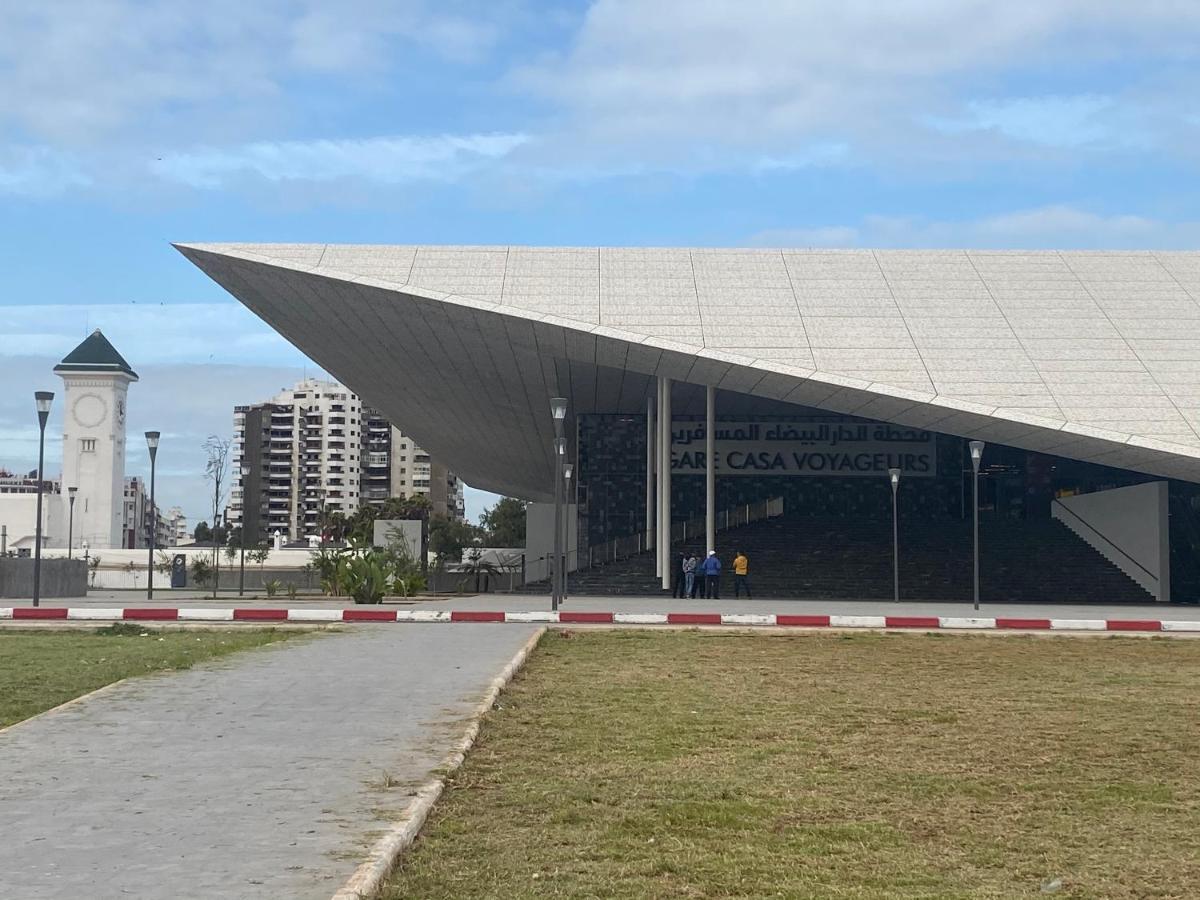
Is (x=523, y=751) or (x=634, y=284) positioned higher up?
(x=634, y=284)

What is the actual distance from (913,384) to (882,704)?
1859 cm

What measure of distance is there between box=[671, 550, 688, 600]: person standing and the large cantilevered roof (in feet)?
16.0

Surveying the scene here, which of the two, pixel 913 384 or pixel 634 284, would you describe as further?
pixel 634 284

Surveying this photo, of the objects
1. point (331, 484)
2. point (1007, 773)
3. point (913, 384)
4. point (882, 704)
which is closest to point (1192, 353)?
point (913, 384)

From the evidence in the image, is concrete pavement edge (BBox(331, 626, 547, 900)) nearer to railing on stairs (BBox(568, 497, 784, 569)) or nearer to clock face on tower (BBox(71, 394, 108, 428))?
railing on stairs (BBox(568, 497, 784, 569))

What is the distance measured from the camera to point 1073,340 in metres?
30.5

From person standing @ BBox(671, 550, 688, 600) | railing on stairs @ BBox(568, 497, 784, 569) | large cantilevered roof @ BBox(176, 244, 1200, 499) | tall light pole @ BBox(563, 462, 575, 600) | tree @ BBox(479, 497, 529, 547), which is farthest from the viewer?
tree @ BBox(479, 497, 529, 547)

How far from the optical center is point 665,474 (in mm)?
34062

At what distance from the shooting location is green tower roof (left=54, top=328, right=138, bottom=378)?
112562mm

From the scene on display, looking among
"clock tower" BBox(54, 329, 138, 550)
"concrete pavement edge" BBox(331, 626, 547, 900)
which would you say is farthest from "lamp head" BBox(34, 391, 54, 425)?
"clock tower" BBox(54, 329, 138, 550)

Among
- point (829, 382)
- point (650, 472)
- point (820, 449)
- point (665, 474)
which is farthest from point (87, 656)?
point (820, 449)

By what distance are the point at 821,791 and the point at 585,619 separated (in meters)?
15.2

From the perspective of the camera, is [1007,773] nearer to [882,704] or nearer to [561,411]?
[882,704]

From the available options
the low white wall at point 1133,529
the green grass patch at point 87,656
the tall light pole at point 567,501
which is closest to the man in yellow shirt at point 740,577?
the tall light pole at point 567,501
